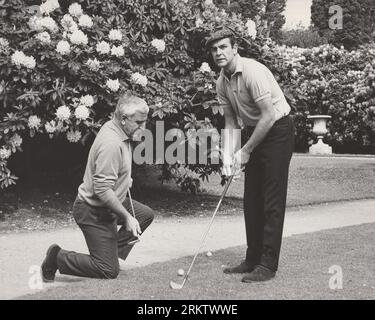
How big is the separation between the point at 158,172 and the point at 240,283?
27.3 ft

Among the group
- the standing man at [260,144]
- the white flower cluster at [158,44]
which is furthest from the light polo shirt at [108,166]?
the white flower cluster at [158,44]

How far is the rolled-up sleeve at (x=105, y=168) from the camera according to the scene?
557 cm

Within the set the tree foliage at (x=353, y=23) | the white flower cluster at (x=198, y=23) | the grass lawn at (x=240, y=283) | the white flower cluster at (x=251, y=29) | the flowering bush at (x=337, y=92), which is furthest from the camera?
the tree foliage at (x=353, y=23)

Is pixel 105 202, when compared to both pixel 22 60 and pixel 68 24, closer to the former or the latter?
pixel 22 60

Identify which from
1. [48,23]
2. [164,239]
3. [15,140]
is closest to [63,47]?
[48,23]

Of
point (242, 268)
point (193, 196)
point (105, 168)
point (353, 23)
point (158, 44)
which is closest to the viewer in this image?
point (105, 168)

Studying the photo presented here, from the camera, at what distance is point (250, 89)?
5.73 meters

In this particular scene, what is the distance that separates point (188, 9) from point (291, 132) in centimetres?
505

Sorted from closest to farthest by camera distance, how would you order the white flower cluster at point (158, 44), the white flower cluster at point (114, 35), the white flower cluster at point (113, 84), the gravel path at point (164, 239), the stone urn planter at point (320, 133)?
the gravel path at point (164, 239) < the white flower cluster at point (113, 84) < the white flower cluster at point (114, 35) < the white flower cluster at point (158, 44) < the stone urn planter at point (320, 133)

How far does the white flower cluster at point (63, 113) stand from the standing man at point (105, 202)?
3018mm

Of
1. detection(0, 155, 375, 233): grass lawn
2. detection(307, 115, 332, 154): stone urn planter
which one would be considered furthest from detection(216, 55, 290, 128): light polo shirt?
detection(307, 115, 332, 154): stone urn planter

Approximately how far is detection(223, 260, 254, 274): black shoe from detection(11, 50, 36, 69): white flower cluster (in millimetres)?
4040

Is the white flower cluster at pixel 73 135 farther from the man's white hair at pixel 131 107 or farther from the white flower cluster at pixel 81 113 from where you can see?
the man's white hair at pixel 131 107

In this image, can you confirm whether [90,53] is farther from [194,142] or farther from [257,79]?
[257,79]
